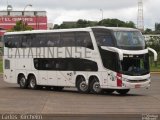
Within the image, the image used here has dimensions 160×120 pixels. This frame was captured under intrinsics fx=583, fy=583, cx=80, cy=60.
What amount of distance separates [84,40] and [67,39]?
1.48m

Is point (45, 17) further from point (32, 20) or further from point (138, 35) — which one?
point (138, 35)

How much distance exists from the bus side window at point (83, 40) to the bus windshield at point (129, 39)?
1661 mm

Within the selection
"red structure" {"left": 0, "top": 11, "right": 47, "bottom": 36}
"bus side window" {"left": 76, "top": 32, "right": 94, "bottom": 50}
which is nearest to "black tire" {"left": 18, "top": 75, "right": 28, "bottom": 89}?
"bus side window" {"left": 76, "top": 32, "right": 94, "bottom": 50}

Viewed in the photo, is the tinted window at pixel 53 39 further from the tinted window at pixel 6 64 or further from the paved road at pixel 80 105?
the paved road at pixel 80 105

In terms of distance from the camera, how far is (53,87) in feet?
112

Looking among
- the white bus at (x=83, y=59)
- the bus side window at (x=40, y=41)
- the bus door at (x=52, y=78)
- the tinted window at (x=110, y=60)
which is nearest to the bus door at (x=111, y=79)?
the white bus at (x=83, y=59)

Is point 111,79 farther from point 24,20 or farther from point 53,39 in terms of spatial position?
point 24,20

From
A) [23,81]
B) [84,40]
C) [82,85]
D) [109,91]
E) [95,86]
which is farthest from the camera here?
[23,81]

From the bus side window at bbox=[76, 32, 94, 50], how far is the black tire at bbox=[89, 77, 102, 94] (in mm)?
1649

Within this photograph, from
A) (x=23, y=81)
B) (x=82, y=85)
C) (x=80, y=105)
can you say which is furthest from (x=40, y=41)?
(x=80, y=105)

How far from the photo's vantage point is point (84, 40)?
29438 millimetres

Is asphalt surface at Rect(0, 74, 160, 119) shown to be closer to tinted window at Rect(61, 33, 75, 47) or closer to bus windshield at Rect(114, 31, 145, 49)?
bus windshield at Rect(114, 31, 145, 49)

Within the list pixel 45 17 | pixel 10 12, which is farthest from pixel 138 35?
pixel 10 12

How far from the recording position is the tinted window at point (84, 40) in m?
29.1
